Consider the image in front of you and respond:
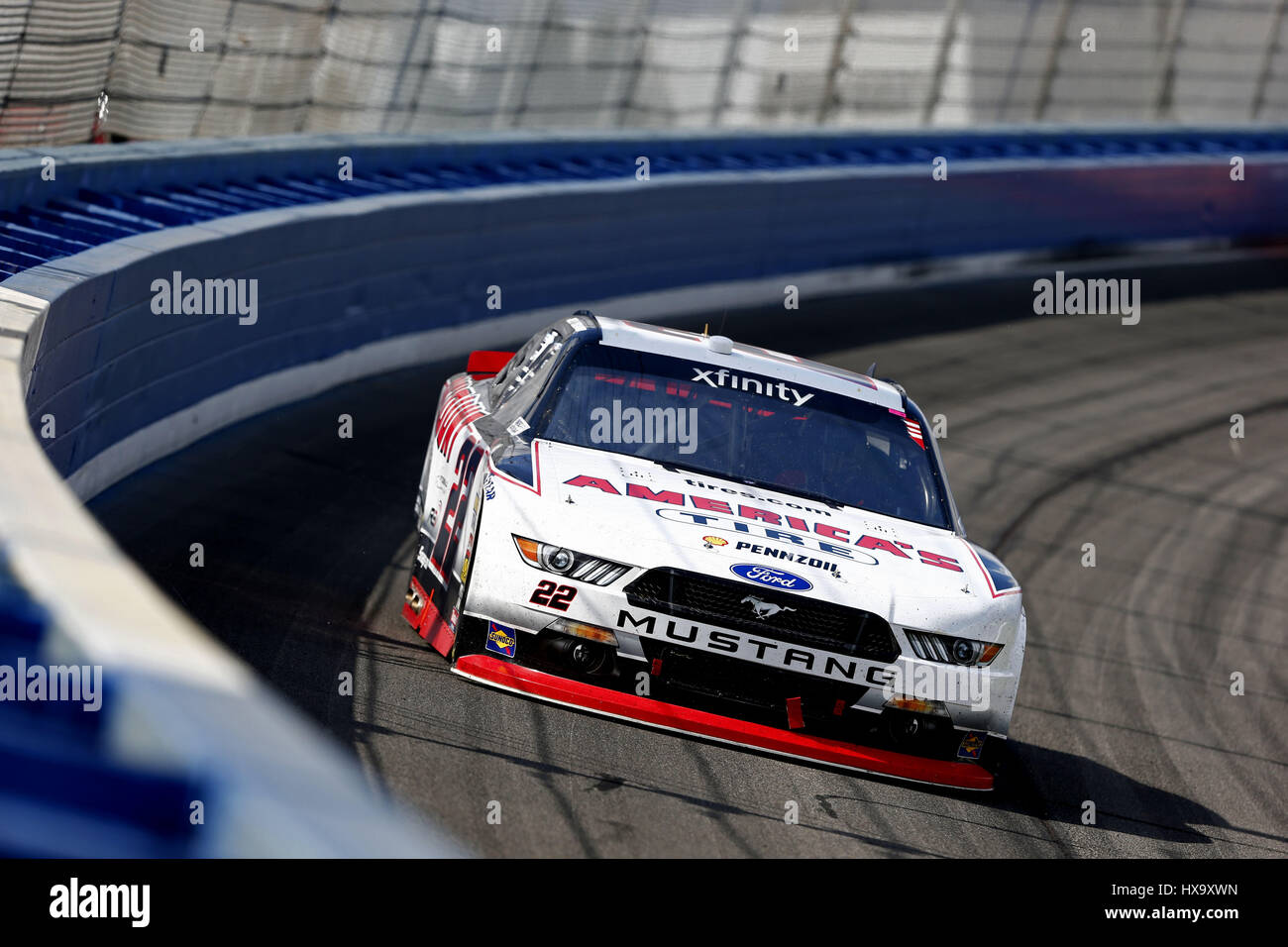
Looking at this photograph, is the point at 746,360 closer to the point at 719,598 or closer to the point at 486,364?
the point at 486,364

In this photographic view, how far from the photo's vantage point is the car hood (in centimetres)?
594

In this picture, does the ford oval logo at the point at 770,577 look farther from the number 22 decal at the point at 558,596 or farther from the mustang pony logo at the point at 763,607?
the number 22 decal at the point at 558,596

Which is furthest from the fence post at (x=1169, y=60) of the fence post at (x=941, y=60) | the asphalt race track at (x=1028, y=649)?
the asphalt race track at (x=1028, y=649)

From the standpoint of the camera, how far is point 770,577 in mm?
5898

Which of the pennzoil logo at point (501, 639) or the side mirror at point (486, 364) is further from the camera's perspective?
the side mirror at point (486, 364)

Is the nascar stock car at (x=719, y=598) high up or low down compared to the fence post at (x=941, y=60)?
down

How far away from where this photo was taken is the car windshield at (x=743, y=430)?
688 cm

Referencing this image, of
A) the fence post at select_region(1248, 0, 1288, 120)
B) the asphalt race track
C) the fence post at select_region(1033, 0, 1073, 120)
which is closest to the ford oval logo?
the asphalt race track

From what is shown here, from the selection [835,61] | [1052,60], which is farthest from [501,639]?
[1052,60]

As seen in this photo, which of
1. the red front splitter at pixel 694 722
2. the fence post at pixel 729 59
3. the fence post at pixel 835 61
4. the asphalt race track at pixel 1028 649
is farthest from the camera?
the fence post at pixel 835 61

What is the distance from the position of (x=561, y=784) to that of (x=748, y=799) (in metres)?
0.67

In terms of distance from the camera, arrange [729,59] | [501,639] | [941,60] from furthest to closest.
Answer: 1. [941,60]
2. [729,59]
3. [501,639]

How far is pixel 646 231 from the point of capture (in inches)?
617

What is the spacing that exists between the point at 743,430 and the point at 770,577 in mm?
1275
